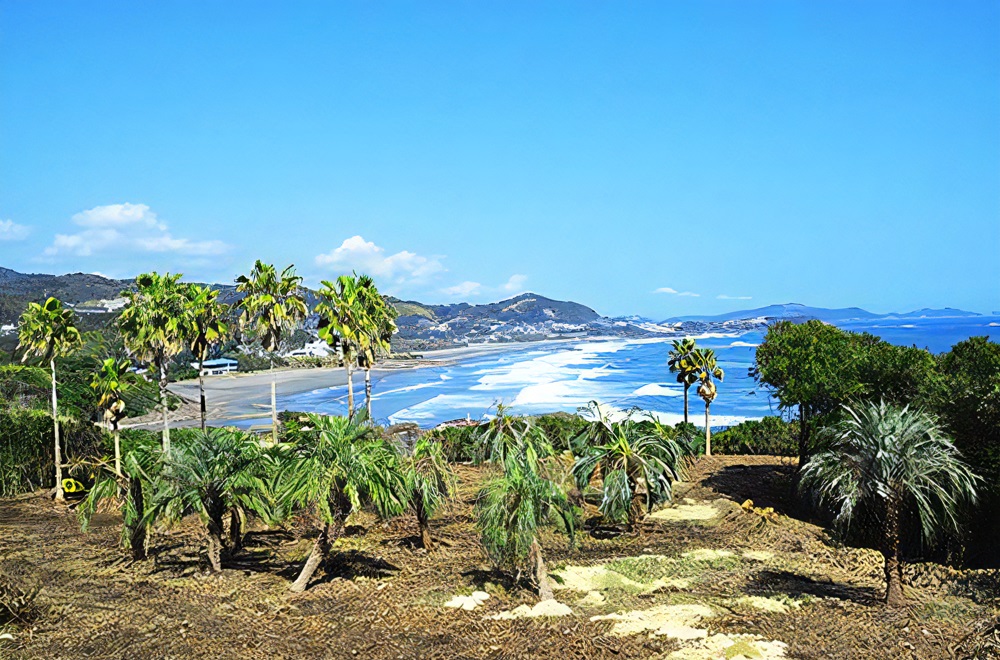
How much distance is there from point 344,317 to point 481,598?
1696 centimetres

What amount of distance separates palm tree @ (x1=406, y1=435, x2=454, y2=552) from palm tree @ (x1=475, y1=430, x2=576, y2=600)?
151 inches

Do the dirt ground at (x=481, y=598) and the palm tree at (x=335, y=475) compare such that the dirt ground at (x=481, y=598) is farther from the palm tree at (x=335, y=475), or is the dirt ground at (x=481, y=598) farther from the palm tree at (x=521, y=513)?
the palm tree at (x=335, y=475)

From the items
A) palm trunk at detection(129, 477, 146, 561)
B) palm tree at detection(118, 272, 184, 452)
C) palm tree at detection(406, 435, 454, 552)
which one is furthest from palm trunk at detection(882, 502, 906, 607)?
palm tree at detection(118, 272, 184, 452)

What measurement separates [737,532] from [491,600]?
10.2 metres

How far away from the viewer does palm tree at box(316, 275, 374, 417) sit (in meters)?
30.6

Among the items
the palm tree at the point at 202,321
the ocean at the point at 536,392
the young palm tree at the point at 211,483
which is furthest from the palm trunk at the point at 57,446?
the ocean at the point at 536,392

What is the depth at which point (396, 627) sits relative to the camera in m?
14.5

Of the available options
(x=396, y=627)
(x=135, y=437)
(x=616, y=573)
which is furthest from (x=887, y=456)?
(x=135, y=437)

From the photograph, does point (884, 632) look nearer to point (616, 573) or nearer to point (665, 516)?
point (616, 573)

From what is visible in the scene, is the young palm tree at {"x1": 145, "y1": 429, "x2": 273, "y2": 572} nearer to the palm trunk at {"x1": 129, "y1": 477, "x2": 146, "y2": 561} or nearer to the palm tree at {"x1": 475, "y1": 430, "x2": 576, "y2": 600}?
the palm trunk at {"x1": 129, "y1": 477, "x2": 146, "y2": 561}

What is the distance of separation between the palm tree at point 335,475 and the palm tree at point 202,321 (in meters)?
13.8

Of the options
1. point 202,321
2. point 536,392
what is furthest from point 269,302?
point 536,392

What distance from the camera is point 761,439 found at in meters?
39.1

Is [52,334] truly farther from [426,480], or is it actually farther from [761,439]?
[761,439]
